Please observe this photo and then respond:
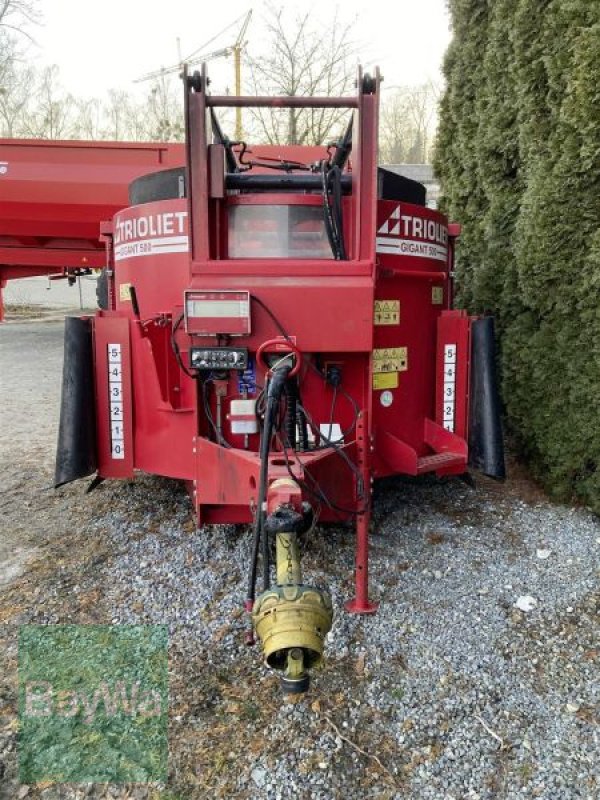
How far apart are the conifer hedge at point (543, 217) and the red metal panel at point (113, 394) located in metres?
2.27

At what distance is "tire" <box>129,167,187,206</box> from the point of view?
10.4 ft

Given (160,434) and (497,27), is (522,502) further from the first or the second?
(497,27)

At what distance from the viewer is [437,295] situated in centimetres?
345

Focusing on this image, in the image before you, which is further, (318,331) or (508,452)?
(508,452)

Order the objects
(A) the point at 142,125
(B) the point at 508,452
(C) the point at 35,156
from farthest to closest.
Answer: (A) the point at 142,125
(C) the point at 35,156
(B) the point at 508,452

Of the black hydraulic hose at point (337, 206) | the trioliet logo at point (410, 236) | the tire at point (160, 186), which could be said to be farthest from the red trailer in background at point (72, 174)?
the black hydraulic hose at point (337, 206)

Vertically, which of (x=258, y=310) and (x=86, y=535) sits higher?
(x=258, y=310)

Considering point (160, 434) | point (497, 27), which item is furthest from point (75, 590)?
point (497, 27)

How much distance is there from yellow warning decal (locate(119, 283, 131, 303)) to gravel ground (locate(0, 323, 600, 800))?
1.20 metres

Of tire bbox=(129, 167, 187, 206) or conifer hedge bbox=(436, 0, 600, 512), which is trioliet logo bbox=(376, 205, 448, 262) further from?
tire bbox=(129, 167, 187, 206)

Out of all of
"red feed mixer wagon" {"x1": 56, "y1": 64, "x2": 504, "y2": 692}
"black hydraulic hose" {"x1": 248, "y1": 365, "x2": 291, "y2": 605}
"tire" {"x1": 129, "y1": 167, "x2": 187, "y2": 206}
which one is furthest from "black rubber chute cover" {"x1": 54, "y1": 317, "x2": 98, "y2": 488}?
"black hydraulic hose" {"x1": 248, "y1": 365, "x2": 291, "y2": 605}

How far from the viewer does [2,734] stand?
6.82 feet

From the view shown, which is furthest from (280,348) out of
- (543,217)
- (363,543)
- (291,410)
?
(543,217)

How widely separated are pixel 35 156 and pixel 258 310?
5.98 m
